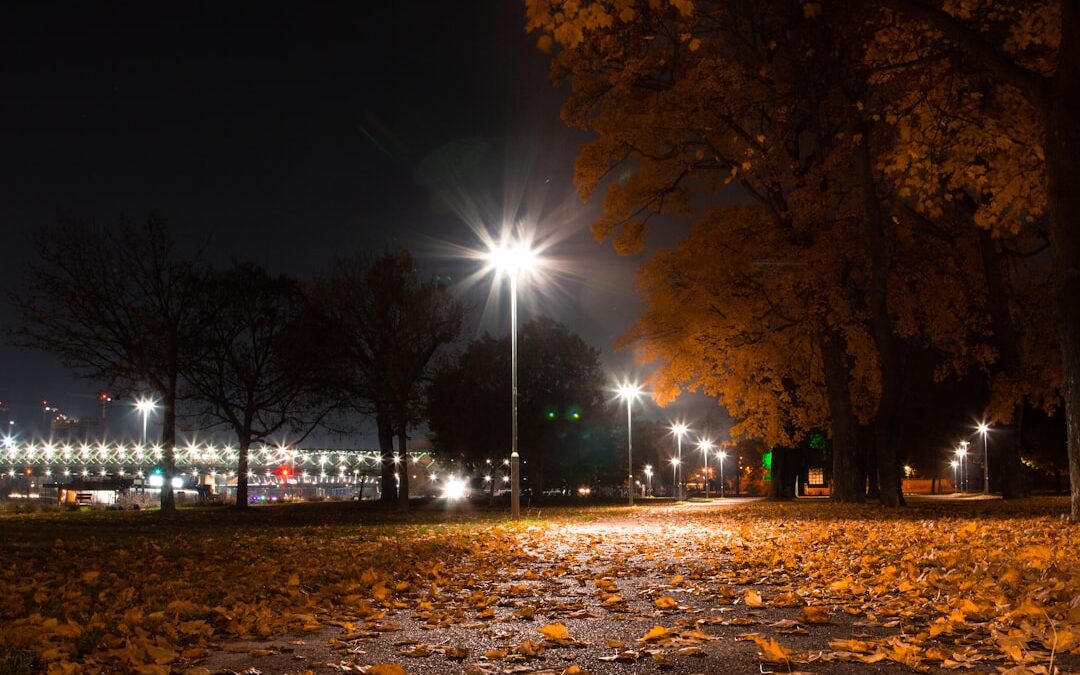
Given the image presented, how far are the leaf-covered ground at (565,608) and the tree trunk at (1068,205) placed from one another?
180 centimetres

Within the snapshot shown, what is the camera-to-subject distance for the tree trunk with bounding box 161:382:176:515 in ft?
108

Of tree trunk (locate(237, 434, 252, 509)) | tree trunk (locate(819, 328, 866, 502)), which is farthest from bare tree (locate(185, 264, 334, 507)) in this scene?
tree trunk (locate(819, 328, 866, 502))

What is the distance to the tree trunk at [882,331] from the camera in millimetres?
21703

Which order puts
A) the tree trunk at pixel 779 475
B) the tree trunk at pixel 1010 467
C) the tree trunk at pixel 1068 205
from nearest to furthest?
the tree trunk at pixel 1068 205 → the tree trunk at pixel 1010 467 → the tree trunk at pixel 779 475

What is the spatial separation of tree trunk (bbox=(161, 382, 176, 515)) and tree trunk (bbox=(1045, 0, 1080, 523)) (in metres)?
30.2

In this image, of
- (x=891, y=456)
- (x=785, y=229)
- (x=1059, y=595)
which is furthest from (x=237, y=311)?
(x=1059, y=595)

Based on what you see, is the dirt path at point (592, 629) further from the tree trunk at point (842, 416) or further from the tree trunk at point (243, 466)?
the tree trunk at point (243, 466)

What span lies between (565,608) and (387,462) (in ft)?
126

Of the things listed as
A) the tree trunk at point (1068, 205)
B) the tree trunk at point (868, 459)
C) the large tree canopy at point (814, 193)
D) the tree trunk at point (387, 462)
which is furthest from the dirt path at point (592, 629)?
the tree trunk at point (387, 462)

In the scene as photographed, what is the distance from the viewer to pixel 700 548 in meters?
12.6

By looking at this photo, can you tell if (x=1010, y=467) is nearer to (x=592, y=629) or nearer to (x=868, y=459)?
(x=868, y=459)

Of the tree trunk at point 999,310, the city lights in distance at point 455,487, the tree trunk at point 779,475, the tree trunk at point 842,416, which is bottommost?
the city lights in distance at point 455,487

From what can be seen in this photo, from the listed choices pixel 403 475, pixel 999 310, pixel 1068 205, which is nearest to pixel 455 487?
pixel 403 475

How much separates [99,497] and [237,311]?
21273mm
